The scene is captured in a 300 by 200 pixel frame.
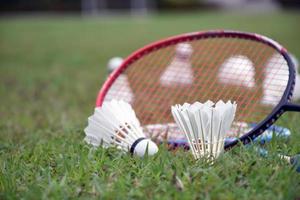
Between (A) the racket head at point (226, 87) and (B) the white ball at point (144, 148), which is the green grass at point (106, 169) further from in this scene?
(A) the racket head at point (226, 87)

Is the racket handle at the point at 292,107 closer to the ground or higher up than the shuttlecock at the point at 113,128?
higher up

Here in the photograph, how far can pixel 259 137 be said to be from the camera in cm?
230

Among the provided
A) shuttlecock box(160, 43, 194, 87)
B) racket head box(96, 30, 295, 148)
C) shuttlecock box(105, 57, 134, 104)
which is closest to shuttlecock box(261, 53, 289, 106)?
racket head box(96, 30, 295, 148)

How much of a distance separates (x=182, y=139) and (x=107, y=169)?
0.57 m

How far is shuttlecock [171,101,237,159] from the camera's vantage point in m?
1.98

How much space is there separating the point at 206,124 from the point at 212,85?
0.88 meters

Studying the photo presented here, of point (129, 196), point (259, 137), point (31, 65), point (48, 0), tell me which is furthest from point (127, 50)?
point (48, 0)

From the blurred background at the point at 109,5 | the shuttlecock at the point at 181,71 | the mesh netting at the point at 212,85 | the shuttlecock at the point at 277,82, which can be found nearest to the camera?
the shuttlecock at the point at 277,82

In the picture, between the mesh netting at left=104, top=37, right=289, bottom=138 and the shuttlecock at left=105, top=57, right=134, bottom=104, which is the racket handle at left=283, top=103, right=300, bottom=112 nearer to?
the mesh netting at left=104, top=37, right=289, bottom=138

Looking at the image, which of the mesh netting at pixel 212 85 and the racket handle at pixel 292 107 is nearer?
the racket handle at pixel 292 107

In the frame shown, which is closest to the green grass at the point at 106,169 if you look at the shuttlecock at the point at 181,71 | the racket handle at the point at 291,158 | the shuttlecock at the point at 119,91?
the racket handle at the point at 291,158

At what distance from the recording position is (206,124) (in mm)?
1997

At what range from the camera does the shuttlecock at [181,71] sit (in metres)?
3.54

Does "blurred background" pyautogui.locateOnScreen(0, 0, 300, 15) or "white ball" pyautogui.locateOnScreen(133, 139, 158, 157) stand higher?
"white ball" pyautogui.locateOnScreen(133, 139, 158, 157)
